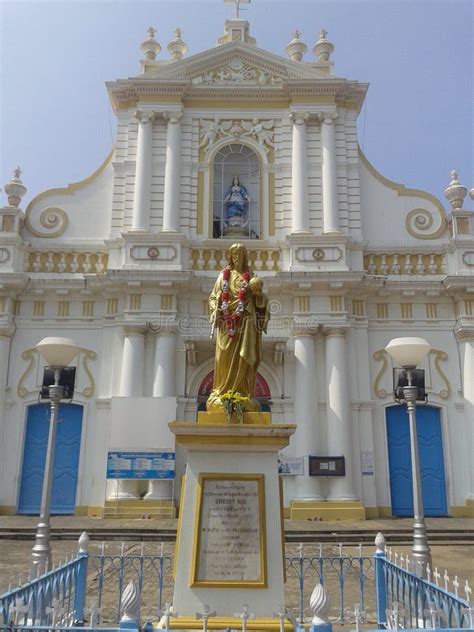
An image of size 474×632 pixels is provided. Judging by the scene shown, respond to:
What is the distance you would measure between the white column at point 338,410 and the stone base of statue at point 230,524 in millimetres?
8305

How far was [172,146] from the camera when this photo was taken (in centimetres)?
1511

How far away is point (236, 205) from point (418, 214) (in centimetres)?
465

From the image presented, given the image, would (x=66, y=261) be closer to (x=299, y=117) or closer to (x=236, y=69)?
(x=236, y=69)

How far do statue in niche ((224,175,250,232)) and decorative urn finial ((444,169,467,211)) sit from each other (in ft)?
16.6

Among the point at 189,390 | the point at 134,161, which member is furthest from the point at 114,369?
the point at 134,161

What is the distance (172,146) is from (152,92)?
1582mm

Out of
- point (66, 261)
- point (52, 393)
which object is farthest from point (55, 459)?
point (52, 393)

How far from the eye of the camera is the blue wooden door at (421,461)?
1334 centimetres

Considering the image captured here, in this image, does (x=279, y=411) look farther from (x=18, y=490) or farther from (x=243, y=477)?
(x=243, y=477)

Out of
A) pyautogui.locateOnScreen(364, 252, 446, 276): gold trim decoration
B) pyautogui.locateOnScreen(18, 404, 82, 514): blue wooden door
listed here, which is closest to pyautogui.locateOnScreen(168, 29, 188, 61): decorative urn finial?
pyautogui.locateOnScreen(364, 252, 446, 276): gold trim decoration

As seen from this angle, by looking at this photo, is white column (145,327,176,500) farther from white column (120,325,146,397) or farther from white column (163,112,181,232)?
white column (163,112,181,232)

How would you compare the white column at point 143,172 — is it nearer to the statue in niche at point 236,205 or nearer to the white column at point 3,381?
the statue in niche at point 236,205

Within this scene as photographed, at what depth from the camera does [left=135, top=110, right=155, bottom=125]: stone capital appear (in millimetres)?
15312

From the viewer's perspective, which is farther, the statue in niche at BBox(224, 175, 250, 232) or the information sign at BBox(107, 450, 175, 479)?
the statue in niche at BBox(224, 175, 250, 232)
